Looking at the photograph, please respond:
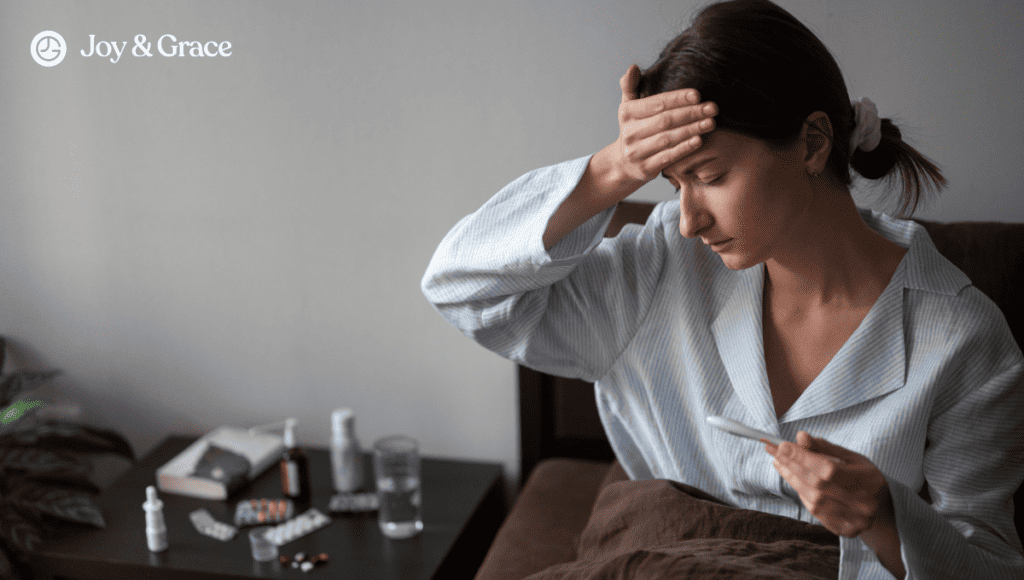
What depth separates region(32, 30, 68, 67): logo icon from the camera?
1.42 metres

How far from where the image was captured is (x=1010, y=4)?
107 centimetres

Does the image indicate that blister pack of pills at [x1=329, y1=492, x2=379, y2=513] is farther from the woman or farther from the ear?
the ear

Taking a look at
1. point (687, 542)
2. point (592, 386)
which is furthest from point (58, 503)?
point (687, 542)

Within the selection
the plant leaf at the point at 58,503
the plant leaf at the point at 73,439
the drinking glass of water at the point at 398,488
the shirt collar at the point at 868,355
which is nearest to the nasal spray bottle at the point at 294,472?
the drinking glass of water at the point at 398,488

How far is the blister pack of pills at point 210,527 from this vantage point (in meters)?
1.31

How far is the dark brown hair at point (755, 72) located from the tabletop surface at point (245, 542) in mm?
838

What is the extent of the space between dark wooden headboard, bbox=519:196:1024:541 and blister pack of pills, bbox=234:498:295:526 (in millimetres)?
457

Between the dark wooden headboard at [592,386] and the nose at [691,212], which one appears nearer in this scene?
the nose at [691,212]

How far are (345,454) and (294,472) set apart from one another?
95mm

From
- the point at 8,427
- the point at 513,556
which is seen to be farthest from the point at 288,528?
the point at 8,427

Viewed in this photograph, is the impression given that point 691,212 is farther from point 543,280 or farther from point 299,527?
point 299,527

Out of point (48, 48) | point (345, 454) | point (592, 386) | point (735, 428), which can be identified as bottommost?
point (345, 454)

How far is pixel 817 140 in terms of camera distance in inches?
33.6

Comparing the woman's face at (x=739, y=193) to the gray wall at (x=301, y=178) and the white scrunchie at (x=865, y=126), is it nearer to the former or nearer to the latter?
the white scrunchie at (x=865, y=126)
